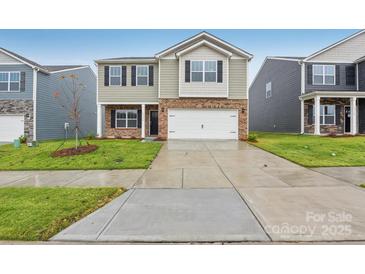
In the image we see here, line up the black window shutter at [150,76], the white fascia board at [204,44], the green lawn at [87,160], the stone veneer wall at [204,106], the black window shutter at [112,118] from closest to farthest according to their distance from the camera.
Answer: the green lawn at [87,160], the white fascia board at [204,44], the stone veneer wall at [204,106], the black window shutter at [150,76], the black window shutter at [112,118]

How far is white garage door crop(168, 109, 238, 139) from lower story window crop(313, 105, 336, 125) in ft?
27.0

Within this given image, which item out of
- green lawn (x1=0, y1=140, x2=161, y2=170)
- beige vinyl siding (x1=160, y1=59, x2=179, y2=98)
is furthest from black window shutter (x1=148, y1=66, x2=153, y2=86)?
green lawn (x1=0, y1=140, x2=161, y2=170)

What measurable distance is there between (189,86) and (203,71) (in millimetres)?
1454

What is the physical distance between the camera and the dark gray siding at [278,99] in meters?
22.8

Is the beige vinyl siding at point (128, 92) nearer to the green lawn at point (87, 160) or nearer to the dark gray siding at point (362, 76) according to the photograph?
the green lawn at point (87, 160)

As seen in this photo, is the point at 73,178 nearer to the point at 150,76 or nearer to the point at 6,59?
the point at 150,76

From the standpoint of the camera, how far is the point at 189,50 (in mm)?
17422

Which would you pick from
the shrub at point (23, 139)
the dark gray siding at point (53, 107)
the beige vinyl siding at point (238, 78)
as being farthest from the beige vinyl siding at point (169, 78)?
the shrub at point (23, 139)

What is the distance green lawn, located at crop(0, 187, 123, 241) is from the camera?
3789mm

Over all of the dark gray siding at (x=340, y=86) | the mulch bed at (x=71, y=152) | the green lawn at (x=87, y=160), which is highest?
the dark gray siding at (x=340, y=86)

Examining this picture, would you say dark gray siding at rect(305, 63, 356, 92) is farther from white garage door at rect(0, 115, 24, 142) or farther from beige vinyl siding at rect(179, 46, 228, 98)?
white garage door at rect(0, 115, 24, 142)

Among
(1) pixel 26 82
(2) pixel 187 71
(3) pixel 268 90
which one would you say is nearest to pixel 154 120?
(2) pixel 187 71

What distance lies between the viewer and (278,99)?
26.3 metres

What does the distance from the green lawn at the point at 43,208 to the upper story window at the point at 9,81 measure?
15.9 meters
